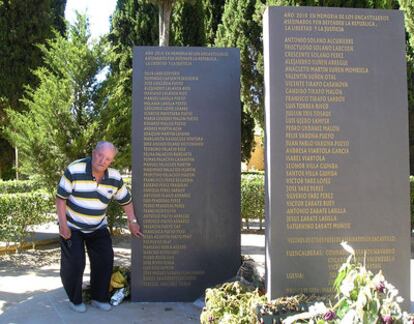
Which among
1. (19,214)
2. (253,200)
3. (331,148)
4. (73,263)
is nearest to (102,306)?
(73,263)

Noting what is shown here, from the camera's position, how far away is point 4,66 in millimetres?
16250

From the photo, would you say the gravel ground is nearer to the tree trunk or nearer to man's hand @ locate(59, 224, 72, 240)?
man's hand @ locate(59, 224, 72, 240)

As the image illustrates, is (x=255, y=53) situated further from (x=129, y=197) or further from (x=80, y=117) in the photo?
(x=129, y=197)

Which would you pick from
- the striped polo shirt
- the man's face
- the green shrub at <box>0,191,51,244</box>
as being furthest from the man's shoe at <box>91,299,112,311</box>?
the green shrub at <box>0,191,51,244</box>

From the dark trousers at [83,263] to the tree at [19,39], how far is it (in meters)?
12.9

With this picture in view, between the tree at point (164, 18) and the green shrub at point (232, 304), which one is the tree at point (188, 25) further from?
the green shrub at point (232, 304)

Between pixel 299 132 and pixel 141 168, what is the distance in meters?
1.86

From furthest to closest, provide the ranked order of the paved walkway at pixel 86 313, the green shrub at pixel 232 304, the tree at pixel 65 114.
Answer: the tree at pixel 65 114 → the paved walkway at pixel 86 313 → the green shrub at pixel 232 304

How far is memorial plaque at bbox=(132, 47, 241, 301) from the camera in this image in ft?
16.6

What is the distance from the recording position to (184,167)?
16.7 feet

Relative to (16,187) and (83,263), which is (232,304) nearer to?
(83,263)

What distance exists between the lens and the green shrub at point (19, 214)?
8.40 m

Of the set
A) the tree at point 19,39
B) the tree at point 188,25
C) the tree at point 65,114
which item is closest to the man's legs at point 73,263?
the tree at point 65,114

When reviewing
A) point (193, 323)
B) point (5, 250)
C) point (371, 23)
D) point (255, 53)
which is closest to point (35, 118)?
point (5, 250)
